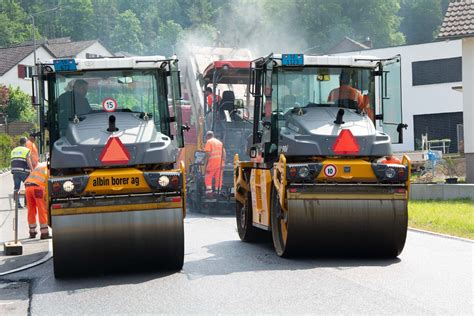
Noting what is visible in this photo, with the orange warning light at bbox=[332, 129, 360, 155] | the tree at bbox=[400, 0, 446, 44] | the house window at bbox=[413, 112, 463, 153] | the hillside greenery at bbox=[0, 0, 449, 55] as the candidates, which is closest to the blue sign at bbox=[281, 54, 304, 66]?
the orange warning light at bbox=[332, 129, 360, 155]

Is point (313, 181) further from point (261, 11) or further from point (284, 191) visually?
point (261, 11)

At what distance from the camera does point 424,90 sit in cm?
5041

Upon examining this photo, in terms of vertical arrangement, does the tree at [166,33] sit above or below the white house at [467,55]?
above

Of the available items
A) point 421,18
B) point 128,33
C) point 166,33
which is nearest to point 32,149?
point 166,33

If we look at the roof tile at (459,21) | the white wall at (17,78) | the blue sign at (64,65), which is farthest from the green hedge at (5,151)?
the white wall at (17,78)

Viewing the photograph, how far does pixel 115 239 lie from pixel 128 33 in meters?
79.6

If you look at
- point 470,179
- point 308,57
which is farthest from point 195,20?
point 308,57

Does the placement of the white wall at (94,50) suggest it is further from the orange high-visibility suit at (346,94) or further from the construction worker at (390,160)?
the construction worker at (390,160)

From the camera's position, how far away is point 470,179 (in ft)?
86.0

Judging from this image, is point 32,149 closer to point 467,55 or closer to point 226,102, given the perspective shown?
point 226,102

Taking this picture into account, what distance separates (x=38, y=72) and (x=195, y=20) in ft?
225

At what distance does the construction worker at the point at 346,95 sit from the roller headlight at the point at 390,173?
142cm

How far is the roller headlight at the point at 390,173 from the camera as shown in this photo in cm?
1120

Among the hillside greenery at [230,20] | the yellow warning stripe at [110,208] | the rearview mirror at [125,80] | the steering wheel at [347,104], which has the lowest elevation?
the yellow warning stripe at [110,208]
